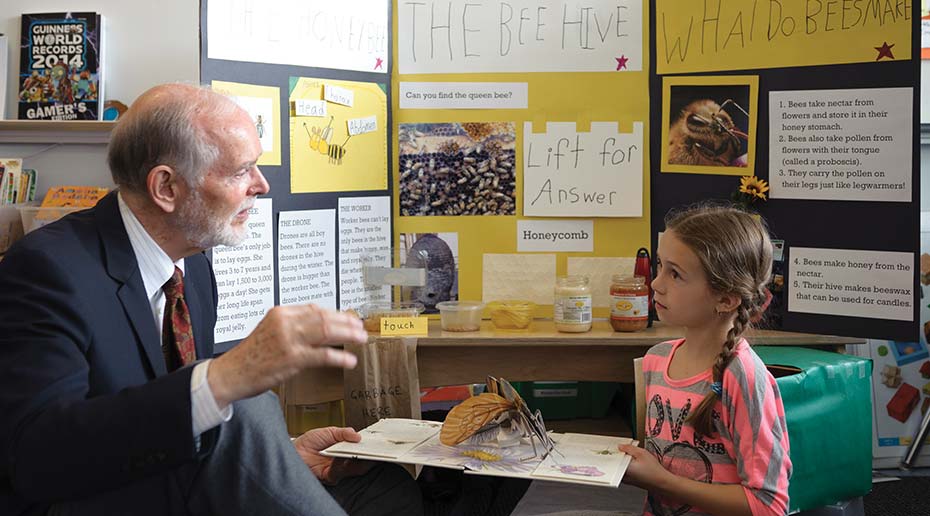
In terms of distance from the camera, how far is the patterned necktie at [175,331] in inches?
64.2

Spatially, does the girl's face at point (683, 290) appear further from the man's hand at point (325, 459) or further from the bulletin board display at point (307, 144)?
the bulletin board display at point (307, 144)

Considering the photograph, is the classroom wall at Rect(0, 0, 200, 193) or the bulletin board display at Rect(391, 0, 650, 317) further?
the classroom wall at Rect(0, 0, 200, 193)

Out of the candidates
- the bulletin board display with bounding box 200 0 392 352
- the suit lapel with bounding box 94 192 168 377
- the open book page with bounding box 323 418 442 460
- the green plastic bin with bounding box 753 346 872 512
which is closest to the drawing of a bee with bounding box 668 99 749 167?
the green plastic bin with bounding box 753 346 872 512

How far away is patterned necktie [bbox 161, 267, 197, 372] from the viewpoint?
163 cm

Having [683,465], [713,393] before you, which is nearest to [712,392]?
[713,393]

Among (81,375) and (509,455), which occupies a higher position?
(81,375)

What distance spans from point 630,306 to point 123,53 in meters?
2.49

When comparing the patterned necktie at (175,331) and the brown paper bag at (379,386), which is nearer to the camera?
the patterned necktie at (175,331)

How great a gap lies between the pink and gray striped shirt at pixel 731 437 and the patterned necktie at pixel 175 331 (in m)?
0.93

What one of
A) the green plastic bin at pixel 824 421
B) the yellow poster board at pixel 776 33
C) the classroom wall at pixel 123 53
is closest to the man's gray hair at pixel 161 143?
the green plastic bin at pixel 824 421

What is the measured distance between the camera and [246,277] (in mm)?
2502

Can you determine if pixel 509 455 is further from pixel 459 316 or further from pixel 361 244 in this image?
pixel 361 244

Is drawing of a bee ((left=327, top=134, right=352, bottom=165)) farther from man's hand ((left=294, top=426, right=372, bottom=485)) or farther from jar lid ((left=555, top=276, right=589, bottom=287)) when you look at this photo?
man's hand ((left=294, top=426, right=372, bottom=485))

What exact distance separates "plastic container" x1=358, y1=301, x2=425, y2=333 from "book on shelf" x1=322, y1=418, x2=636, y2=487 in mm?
661
